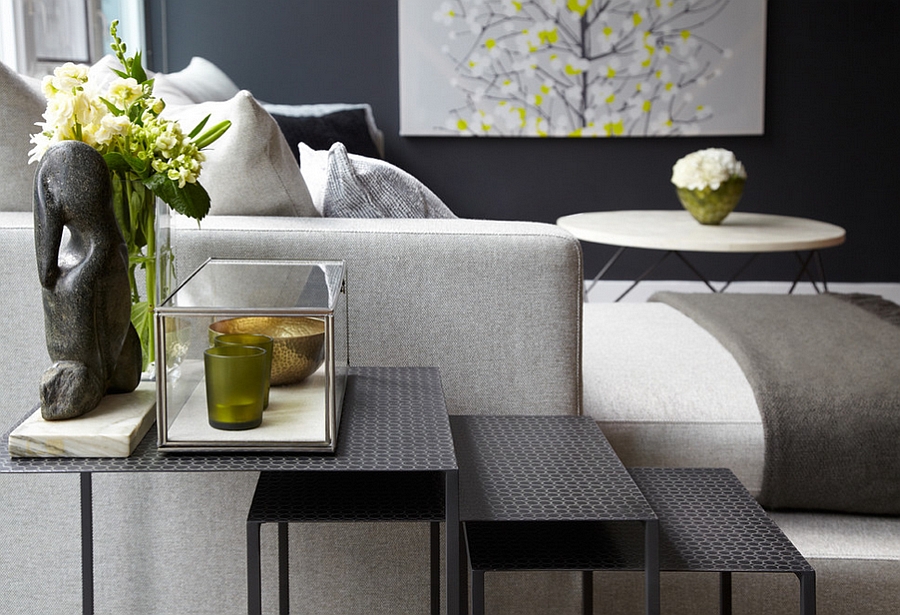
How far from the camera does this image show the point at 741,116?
5062 mm

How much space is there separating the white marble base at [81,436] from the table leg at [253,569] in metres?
0.16

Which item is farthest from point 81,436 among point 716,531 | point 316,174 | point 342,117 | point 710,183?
point 342,117

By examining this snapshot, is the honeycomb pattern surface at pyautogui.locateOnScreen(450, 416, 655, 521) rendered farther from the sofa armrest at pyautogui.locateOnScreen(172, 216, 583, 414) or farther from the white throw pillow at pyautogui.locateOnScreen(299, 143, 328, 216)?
the white throw pillow at pyautogui.locateOnScreen(299, 143, 328, 216)

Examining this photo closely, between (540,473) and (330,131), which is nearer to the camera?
(540,473)

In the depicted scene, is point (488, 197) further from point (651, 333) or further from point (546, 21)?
point (651, 333)

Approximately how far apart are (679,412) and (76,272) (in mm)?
1067

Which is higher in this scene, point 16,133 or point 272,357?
point 16,133

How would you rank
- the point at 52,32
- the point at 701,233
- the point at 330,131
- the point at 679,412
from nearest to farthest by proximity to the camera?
the point at 679,412
the point at 701,233
the point at 52,32
the point at 330,131

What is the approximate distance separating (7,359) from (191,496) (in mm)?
352

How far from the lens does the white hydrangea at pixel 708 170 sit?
3.40 metres

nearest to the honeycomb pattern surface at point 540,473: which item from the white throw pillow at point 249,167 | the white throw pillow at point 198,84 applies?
the white throw pillow at point 249,167

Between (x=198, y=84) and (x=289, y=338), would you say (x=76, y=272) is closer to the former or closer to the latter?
(x=289, y=338)

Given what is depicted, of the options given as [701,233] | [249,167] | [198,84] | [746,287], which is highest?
[198,84]

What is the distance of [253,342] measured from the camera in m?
1.18
